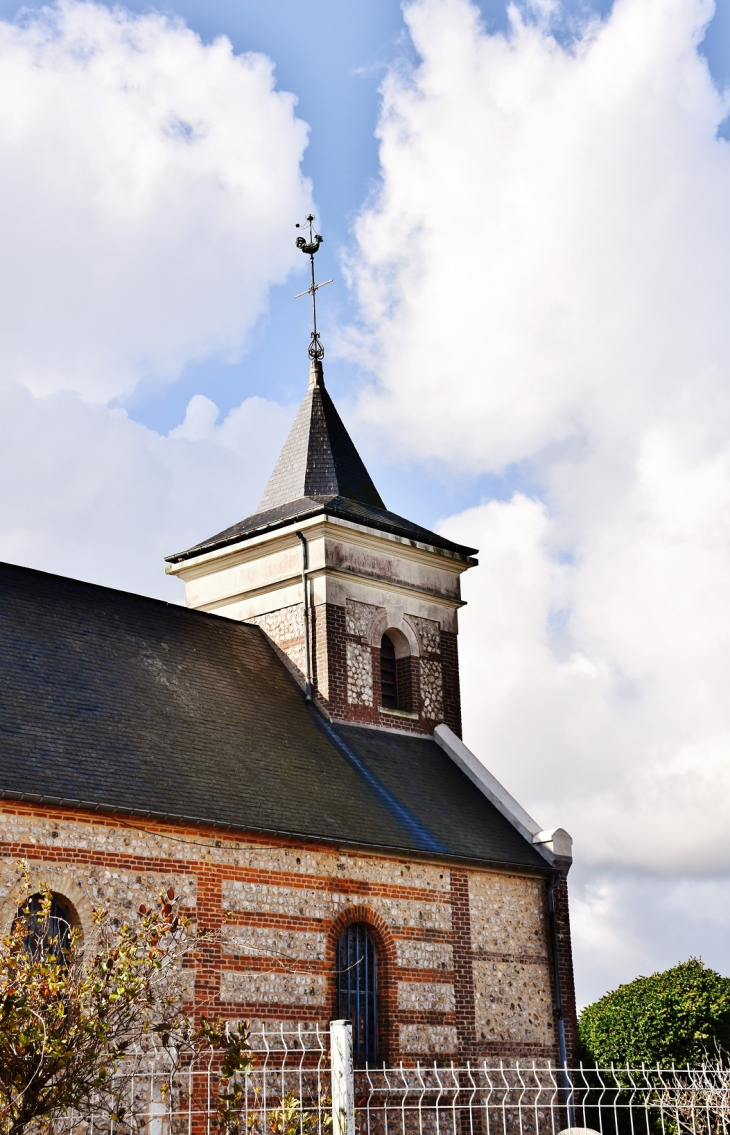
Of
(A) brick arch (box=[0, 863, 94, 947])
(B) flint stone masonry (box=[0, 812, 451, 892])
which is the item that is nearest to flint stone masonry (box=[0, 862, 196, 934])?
(A) brick arch (box=[0, 863, 94, 947])

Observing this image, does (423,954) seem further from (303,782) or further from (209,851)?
(209,851)

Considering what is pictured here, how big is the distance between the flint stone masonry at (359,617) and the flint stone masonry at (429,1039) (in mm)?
6698

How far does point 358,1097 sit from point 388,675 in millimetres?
7964

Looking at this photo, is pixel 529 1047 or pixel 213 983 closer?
pixel 213 983

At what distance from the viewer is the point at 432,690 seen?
2267 centimetres

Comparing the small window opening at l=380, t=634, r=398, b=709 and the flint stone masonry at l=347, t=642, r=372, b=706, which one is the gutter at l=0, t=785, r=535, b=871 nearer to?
the flint stone masonry at l=347, t=642, r=372, b=706

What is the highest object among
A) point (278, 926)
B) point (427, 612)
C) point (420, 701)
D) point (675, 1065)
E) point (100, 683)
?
point (427, 612)

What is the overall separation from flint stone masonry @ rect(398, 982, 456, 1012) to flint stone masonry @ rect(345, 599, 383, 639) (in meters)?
6.20

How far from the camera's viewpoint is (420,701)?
2230cm

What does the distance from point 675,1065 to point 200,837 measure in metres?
9.35

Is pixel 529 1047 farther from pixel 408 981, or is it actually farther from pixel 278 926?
pixel 278 926

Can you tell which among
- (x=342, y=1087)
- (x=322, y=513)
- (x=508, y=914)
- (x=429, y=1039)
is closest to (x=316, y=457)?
(x=322, y=513)

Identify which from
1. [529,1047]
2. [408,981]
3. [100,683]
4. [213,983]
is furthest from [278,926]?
[529,1047]

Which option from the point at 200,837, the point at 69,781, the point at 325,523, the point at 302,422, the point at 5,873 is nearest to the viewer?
the point at 5,873
